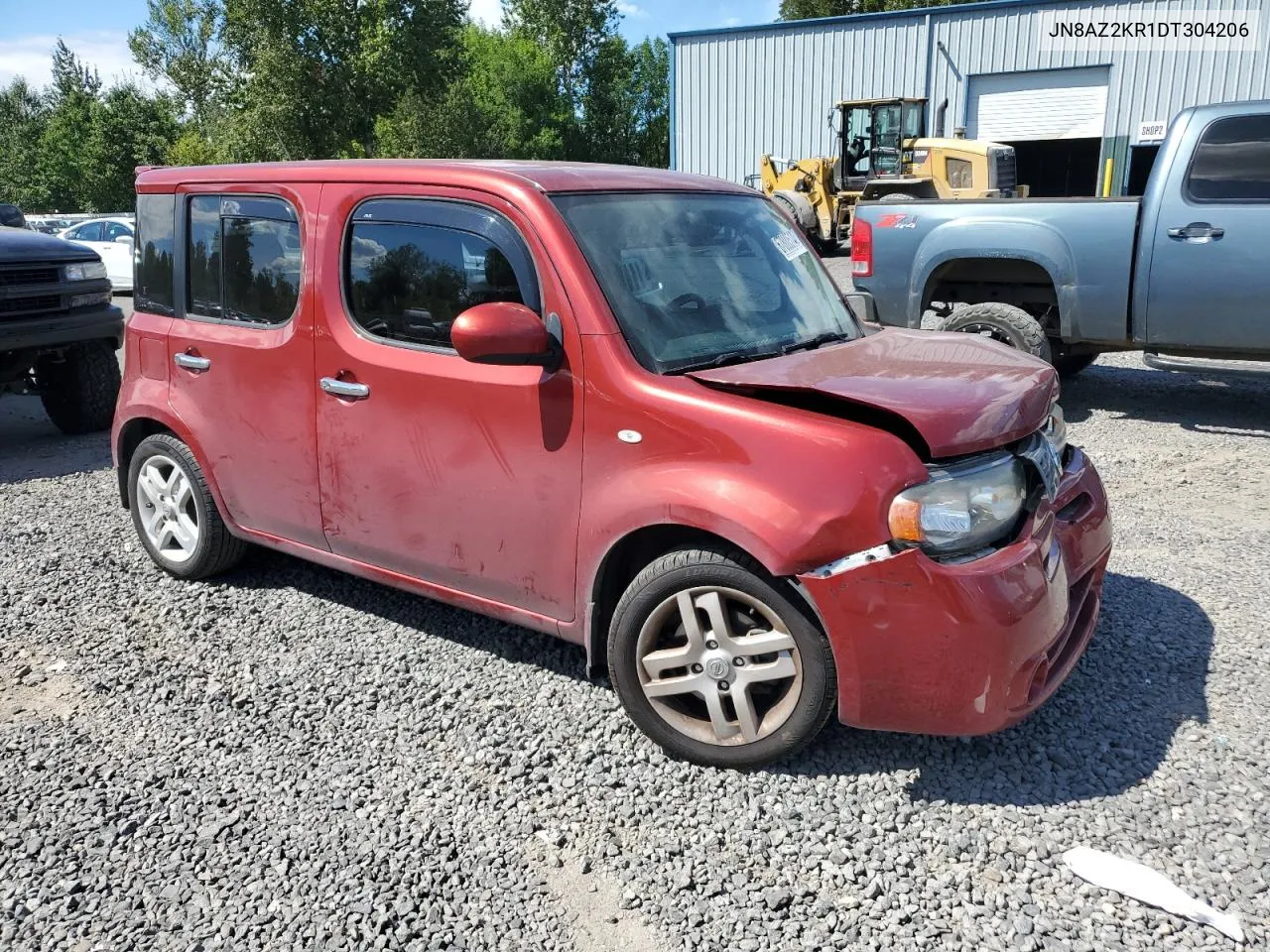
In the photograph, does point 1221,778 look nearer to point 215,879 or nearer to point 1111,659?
point 1111,659

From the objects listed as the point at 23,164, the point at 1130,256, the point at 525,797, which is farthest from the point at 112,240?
the point at 23,164

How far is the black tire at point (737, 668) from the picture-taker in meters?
2.89

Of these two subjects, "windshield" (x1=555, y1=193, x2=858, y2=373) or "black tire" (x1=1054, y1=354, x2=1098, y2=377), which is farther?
"black tire" (x1=1054, y1=354, x2=1098, y2=377)

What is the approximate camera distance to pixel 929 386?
300 centimetres

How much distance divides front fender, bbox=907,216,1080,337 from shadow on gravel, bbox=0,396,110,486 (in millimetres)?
Result: 6204

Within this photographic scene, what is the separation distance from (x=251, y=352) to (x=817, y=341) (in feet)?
7.29

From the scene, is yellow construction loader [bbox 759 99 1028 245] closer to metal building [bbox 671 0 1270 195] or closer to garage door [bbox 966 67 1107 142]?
metal building [bbox 671 0 1270 195]

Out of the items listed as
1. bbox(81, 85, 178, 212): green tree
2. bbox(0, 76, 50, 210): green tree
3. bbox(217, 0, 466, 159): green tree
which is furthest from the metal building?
bbox(0, 76, 50, 210): green tree

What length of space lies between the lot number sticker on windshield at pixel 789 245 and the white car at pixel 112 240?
18156mm

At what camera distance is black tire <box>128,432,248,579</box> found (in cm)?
450

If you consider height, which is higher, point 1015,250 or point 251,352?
point 1015,250

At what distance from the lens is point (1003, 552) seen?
282 centimetres

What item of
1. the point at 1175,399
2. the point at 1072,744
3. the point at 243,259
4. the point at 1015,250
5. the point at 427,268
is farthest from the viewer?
the point at 1175,399

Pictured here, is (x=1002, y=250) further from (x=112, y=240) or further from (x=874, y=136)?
(x=112, y=240)
